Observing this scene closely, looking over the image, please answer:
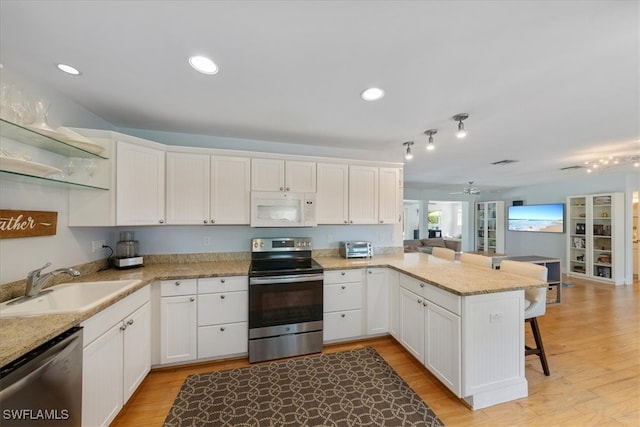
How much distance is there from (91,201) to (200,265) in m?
1.14

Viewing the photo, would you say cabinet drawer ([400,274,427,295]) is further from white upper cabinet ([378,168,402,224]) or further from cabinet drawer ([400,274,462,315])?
white upper cabinet ([378,168,402,224])

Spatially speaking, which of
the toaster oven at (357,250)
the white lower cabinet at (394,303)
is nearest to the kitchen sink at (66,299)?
the toaster oven at (357,250)

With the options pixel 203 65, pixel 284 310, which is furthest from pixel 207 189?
pixel 284 310

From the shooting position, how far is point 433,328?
2158mm

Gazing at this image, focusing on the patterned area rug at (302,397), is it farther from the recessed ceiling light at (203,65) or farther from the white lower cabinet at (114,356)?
the recessed ceiling light at (203,65)

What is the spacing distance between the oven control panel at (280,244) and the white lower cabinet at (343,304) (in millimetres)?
470

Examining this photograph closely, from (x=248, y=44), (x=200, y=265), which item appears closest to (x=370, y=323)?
(x=200, y=265)

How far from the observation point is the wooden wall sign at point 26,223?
5.19ft

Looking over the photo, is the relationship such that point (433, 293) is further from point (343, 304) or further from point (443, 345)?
point (343, 304)

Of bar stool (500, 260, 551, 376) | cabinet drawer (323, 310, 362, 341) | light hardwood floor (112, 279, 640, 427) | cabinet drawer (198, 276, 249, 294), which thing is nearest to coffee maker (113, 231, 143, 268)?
cabinet drawer (198, 276, 249, 294)

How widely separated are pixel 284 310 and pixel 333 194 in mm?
1502

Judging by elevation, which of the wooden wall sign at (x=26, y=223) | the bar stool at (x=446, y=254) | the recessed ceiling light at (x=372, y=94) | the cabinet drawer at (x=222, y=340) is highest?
the recessed ceiling light at (x=372, y=94)

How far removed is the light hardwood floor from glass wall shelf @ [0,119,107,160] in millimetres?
2058

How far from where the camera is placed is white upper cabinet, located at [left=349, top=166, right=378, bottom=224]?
3.31m
